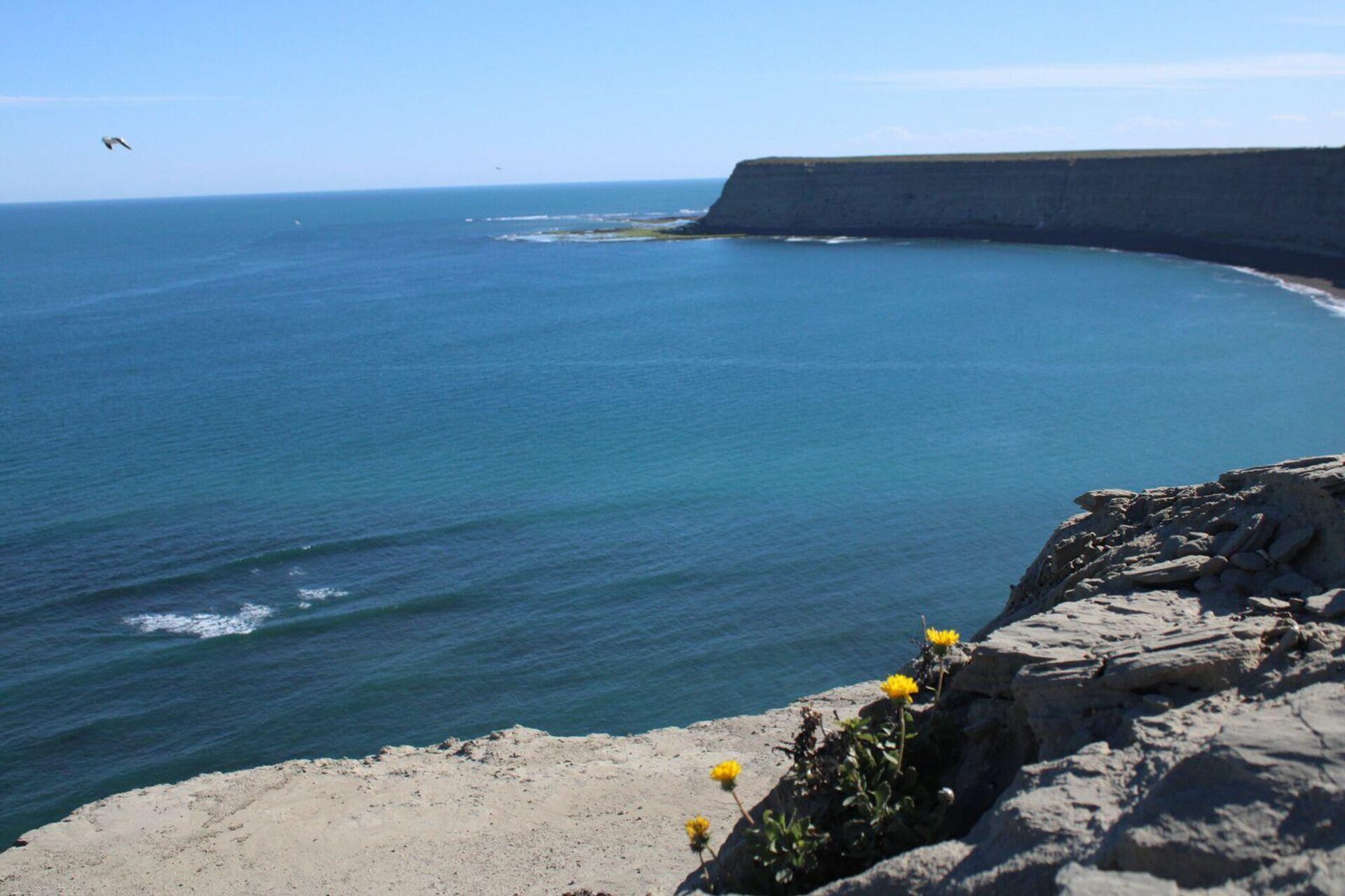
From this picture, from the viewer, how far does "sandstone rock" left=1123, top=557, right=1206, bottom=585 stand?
9570 millimetres

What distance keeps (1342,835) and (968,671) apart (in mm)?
3671

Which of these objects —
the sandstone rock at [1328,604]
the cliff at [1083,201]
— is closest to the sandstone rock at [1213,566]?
the sandstone rock at [1328,604]

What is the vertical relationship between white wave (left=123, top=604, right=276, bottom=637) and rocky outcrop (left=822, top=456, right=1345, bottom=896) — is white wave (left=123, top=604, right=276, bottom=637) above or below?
below

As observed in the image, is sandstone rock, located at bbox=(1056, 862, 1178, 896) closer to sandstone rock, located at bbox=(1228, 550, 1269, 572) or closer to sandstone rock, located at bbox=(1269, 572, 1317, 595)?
sandstone rock, located at bbox=(1269, 572, 1317, 595)

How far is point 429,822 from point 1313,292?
7113cm

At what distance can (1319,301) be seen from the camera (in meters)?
66.2

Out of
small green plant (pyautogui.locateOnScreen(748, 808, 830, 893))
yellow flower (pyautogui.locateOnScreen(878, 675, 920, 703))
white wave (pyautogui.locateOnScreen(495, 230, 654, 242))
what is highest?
white wave (pyautogui.locateOnScreen(495, 230, 654, 242))

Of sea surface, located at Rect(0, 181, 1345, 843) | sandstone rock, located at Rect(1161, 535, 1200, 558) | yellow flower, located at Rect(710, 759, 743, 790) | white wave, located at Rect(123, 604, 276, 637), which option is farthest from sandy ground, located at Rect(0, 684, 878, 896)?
white wave, located at Rect(123, 604, 276, 637)

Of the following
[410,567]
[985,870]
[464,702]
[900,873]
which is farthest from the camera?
[410,567]

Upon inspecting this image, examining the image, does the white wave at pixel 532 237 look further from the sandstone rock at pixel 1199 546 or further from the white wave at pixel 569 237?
the sandstone rock at pixel 1199 546

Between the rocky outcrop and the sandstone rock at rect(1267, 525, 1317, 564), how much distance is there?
0.06 feet

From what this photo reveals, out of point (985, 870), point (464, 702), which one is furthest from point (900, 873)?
point (464, 702)

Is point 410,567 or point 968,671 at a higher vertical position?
point 968,671

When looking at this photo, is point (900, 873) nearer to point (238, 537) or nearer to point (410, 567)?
point (410, 567)
